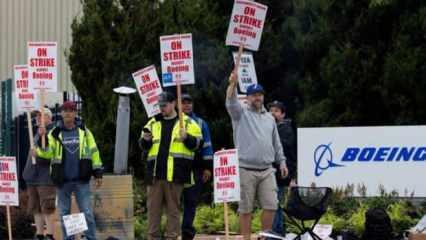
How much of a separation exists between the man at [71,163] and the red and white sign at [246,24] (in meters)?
2.04

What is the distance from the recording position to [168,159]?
12.8 meters

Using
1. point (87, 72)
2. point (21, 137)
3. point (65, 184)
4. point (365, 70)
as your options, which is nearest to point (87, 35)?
point (87, 72)

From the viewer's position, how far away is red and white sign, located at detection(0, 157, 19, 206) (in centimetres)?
1330

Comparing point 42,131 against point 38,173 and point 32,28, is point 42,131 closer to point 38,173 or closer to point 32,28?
point 38,173

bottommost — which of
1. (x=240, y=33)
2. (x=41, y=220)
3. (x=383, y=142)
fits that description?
(x=41, y=220)

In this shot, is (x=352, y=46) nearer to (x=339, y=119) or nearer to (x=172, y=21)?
(x=339, y=119)

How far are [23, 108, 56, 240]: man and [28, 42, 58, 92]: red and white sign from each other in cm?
34

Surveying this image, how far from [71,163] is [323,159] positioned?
519 cm

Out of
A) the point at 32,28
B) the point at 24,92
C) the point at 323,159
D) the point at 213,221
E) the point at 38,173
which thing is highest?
the point at 32,28

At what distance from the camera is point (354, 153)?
17.1 metres

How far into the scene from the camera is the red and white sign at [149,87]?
47.9 feet

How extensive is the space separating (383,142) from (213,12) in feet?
18.9

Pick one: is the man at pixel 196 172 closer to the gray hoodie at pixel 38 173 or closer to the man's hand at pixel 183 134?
the man's hand at pixel 183 134

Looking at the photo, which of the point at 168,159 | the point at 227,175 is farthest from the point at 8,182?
the point at 227,175
